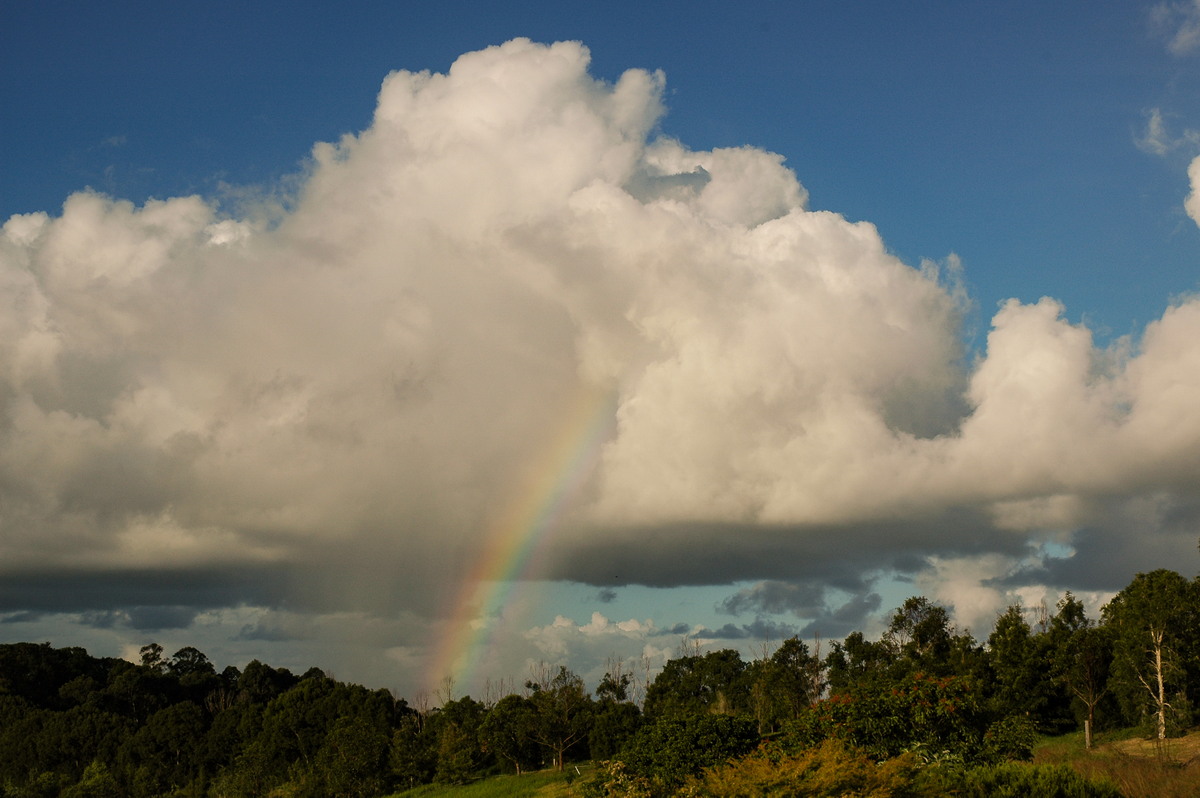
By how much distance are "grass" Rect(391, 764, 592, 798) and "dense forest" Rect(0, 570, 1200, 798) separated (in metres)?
2.10

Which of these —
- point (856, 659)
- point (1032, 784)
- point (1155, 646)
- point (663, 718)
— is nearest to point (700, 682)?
point (856, 659)

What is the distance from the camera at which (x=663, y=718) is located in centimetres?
3316

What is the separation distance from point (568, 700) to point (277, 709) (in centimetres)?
2766

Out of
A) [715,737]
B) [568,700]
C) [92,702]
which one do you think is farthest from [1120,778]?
[92,702]

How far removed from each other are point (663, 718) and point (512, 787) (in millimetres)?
25721

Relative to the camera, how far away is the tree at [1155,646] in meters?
54.8

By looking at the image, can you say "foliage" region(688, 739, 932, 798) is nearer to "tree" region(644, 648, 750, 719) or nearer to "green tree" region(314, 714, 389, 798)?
"green tree" region(314, 714, 389, 798)

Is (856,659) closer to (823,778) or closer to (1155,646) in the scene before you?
(1155,646)

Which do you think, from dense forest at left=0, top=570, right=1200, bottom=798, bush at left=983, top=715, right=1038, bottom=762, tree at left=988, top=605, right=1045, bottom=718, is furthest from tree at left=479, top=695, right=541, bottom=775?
bush at left=983, top=715, right=1038, bottom=762

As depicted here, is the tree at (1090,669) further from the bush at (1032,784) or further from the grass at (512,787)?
the bush at (1032,784)

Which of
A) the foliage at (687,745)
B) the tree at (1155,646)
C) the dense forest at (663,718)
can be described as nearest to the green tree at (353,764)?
the dense forest at (663,718)

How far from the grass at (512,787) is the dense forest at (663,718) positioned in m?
2.10

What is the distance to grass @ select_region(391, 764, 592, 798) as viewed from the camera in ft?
165

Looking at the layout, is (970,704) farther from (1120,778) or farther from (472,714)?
(472,714)
